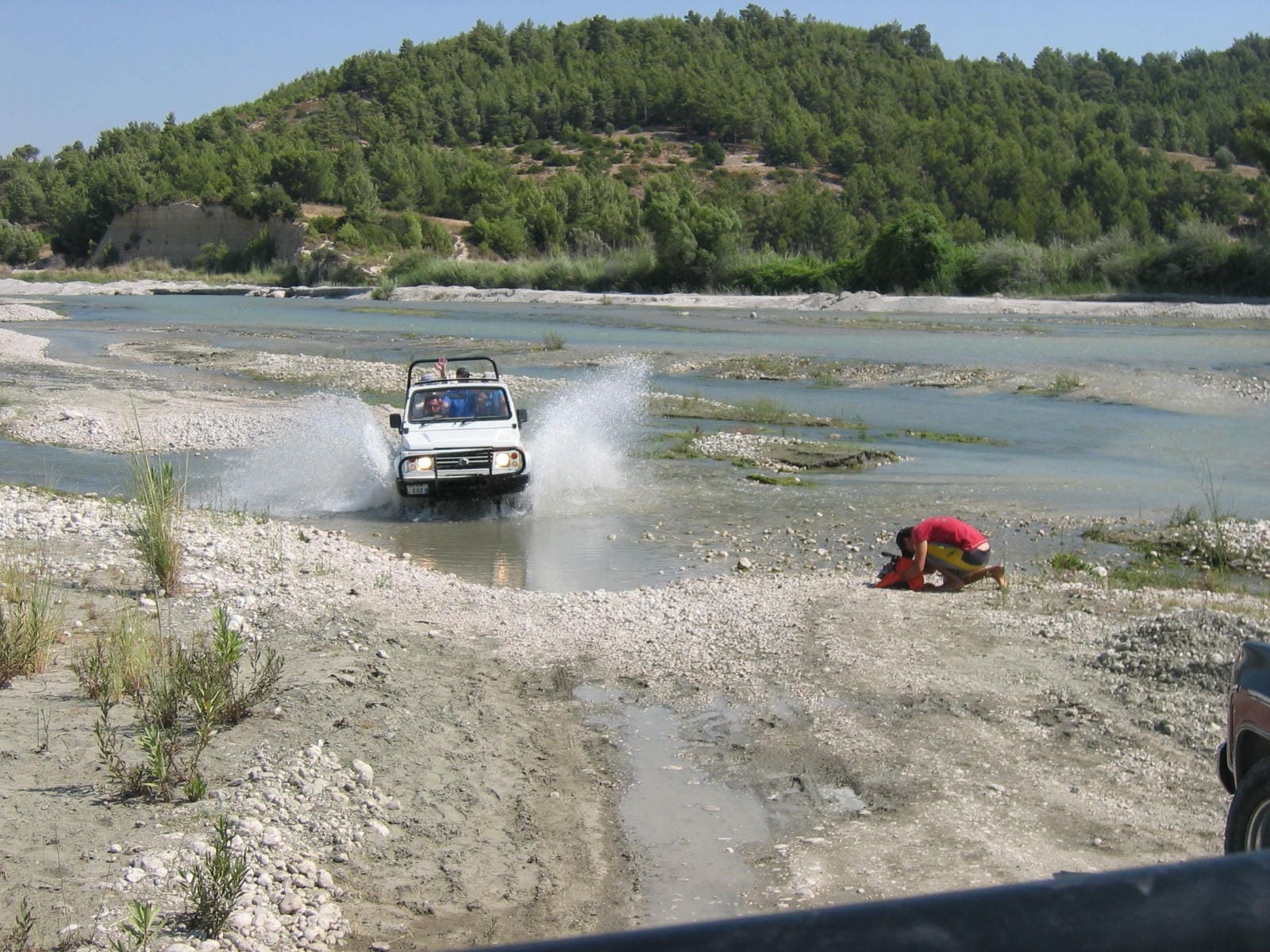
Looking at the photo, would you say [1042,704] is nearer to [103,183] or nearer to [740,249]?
[740,249]

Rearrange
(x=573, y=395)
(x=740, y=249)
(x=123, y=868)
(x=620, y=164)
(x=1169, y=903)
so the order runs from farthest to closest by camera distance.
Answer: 1. (x=620, y=164)
2. (x=740, y=249)
3. (x=573, y=395)
4. (x=123, y=868)
5. (x=1169, y=903)

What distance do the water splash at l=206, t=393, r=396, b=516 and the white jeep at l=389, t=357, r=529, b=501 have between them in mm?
1359

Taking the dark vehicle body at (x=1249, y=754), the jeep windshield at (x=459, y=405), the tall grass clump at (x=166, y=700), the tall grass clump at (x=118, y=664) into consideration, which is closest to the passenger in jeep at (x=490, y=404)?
the jeep windshield at (x=459, y=405)

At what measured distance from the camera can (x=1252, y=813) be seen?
14.6 ft

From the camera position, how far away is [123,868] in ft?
18.3

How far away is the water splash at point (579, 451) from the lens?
1873 cm

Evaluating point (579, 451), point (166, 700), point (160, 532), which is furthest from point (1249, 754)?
point (579, 451)

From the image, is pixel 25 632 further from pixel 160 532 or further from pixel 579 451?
pixel 579 451

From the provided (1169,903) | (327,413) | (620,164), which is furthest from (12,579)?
(620,164)

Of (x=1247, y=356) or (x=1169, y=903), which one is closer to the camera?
(x=1169, y=903)

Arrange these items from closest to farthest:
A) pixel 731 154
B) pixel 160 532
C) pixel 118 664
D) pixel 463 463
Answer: pixel 118 664 < pixel 160 532 < pixel 463 463 < pixel 731 154

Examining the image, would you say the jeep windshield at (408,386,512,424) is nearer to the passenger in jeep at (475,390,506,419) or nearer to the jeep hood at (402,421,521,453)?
the passenger in jeep at (475,390,506,419)

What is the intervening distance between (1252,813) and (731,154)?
158 metres

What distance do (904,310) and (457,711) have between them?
178 ft
